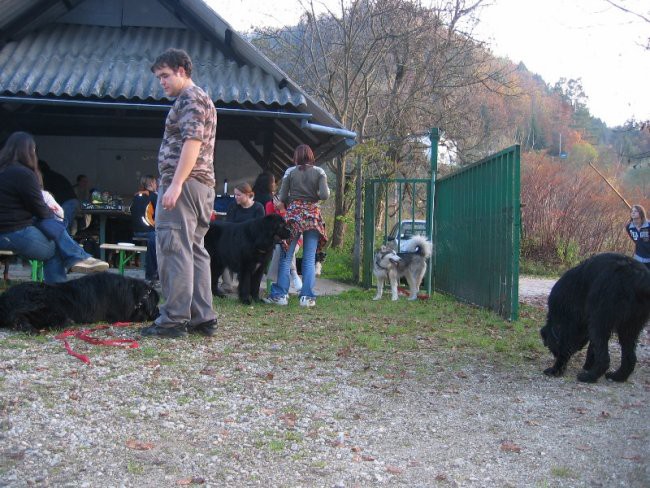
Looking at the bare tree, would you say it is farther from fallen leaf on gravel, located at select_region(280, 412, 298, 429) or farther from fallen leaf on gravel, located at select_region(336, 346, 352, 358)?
fallen leaf on gravel, located at select_region(280, 412, 298, 429)

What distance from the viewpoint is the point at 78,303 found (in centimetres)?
575

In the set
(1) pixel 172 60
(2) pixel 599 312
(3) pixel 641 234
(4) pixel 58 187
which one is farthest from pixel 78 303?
(3) pixel 641 234

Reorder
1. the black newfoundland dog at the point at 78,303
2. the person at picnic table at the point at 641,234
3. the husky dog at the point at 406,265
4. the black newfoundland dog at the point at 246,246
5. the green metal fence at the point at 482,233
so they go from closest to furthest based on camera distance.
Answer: the black newfoundland dog at the point at 78,303
the green metal fence at the point at 482,233
the black newfoundland dog at the point at 246,246
the husky dog at the point at 406,265
the person at picnic table at the point at 641,234

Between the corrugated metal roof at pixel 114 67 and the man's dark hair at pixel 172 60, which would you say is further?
the corrugated metal roof at pixel 114 67

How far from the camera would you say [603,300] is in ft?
14.5

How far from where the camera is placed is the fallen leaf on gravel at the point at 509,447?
3.30 meters

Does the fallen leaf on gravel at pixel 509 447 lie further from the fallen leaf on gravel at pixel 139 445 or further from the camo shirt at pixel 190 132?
the camo shirt at pixel 190 132

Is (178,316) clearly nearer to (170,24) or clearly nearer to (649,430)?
(649,430)

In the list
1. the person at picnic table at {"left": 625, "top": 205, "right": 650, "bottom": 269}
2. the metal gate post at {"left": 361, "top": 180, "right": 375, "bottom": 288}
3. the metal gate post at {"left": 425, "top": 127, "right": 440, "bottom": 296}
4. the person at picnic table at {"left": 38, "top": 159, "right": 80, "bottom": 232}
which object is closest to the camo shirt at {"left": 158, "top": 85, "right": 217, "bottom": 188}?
the metal gate post at {"left": 425, "top": 127, "right": 440, "bottom": 296}

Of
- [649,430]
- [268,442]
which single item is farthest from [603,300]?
[268,442]

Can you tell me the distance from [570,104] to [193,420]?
41.7 metres

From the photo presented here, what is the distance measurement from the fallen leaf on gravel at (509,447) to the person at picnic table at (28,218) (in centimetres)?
425

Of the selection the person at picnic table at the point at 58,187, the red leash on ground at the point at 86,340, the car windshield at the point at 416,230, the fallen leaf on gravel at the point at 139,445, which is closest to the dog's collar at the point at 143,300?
the red leash on ground at the point at 86,340

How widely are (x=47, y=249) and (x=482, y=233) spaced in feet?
15.6
